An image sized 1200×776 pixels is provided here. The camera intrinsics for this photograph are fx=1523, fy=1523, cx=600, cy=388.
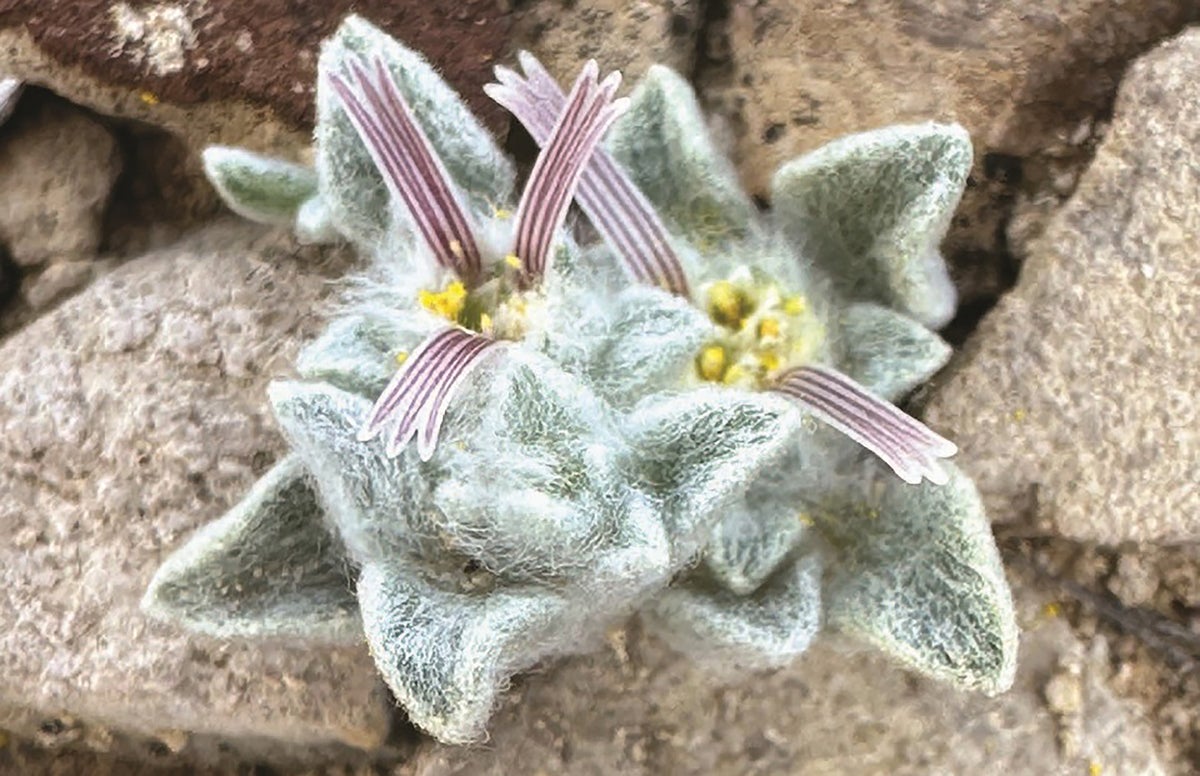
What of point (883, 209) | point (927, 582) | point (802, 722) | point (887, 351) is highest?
point (883, 209)

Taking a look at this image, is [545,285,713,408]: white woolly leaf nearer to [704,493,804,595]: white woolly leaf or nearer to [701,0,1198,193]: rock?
[704,493,804,595]: white woolly leaf

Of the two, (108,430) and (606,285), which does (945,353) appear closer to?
(606,285)

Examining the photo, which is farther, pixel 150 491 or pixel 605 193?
pixel 150 491

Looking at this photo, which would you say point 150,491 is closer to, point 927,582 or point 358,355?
point 358,355

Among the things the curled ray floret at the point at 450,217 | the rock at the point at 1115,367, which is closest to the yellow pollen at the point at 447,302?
the curled ray floret at the point at 450,217

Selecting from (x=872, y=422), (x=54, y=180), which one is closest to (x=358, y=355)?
(x=872, y=422)

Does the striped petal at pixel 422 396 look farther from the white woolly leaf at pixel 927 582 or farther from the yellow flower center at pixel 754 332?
the white woolly leaf at pixel 927 582

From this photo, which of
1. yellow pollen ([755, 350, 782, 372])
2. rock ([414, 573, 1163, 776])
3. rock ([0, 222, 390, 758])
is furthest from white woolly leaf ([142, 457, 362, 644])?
yellow pollen ([755, 350, 782, 372])
